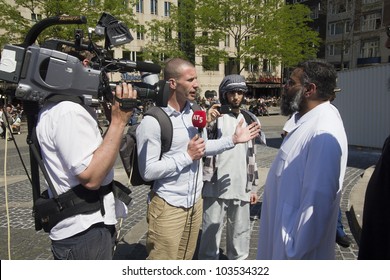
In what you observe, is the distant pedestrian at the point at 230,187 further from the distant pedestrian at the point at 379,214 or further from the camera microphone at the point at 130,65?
the distant pedestrian at the point at 379,214

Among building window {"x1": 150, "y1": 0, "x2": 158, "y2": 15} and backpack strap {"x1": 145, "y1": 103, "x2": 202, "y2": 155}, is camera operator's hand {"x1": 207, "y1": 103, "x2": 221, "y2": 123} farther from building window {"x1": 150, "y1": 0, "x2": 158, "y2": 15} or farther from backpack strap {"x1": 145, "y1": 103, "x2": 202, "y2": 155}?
building window {"x1": 150, "y1": 0, "x2": 158, "y2": 15}

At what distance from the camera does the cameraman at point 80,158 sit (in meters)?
1.74

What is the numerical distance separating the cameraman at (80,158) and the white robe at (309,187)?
0.93 meters

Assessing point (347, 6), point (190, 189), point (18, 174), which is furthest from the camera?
point (347, 6)

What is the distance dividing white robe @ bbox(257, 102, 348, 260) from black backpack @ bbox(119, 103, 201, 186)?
0.87m

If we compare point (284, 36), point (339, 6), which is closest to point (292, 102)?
point (284, 36)

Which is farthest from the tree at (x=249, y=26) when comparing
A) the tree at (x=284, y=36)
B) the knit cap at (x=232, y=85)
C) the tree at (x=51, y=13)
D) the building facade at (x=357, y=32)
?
the knit cap at (x=232, y=85)

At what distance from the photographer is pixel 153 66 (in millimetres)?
2070

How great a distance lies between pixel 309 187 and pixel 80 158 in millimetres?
1158

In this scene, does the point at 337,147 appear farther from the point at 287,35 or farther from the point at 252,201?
the point at 287,35

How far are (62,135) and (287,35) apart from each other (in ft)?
96.0

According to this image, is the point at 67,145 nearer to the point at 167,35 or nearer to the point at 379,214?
the point at 379,214

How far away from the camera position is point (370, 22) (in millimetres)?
41844
